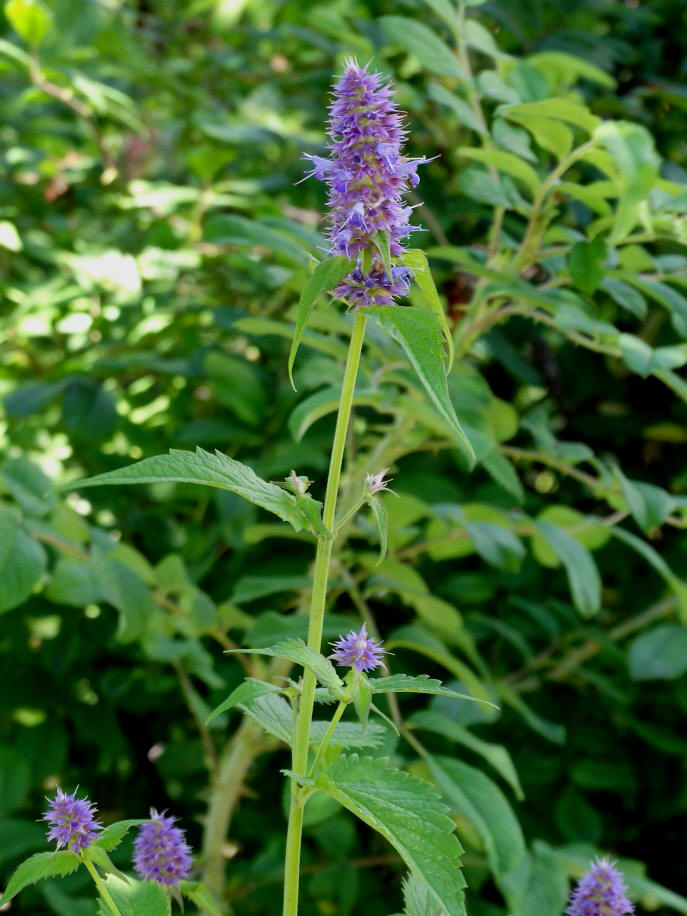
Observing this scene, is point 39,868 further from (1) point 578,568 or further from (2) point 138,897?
(1) point 578,568

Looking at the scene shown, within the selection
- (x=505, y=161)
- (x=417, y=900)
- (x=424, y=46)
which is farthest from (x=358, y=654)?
(x=424, y=46)

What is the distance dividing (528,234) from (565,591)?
723 millimetres

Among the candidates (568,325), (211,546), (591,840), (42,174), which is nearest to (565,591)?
(591,840)

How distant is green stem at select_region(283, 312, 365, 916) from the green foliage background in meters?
0.39

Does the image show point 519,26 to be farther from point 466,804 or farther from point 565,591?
point 466,804

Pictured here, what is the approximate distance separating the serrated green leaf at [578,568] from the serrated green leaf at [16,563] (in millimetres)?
502

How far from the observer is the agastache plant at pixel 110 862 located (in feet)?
1.98

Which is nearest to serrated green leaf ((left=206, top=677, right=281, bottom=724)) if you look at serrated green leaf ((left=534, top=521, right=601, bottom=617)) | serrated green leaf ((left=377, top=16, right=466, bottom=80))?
serrated green leaf ((left=534, top=521, right=601, bottom=617))

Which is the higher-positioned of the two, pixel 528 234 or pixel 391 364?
pixel 528 234

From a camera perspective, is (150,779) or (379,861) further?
(150,779)

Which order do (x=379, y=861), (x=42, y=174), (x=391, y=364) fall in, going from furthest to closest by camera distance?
1. (x=42, y=174)
2. (x=379, y=861)
3. (x=391, y=364)

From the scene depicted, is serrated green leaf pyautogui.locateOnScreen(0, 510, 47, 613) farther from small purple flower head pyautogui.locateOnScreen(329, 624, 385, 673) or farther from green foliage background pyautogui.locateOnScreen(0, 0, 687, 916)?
small purple flower head pyautogui.locateOnScreen(329, 624, 385, 673)

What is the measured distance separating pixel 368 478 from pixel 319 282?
11 centimetres

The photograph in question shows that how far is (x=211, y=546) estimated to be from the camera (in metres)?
1.49
